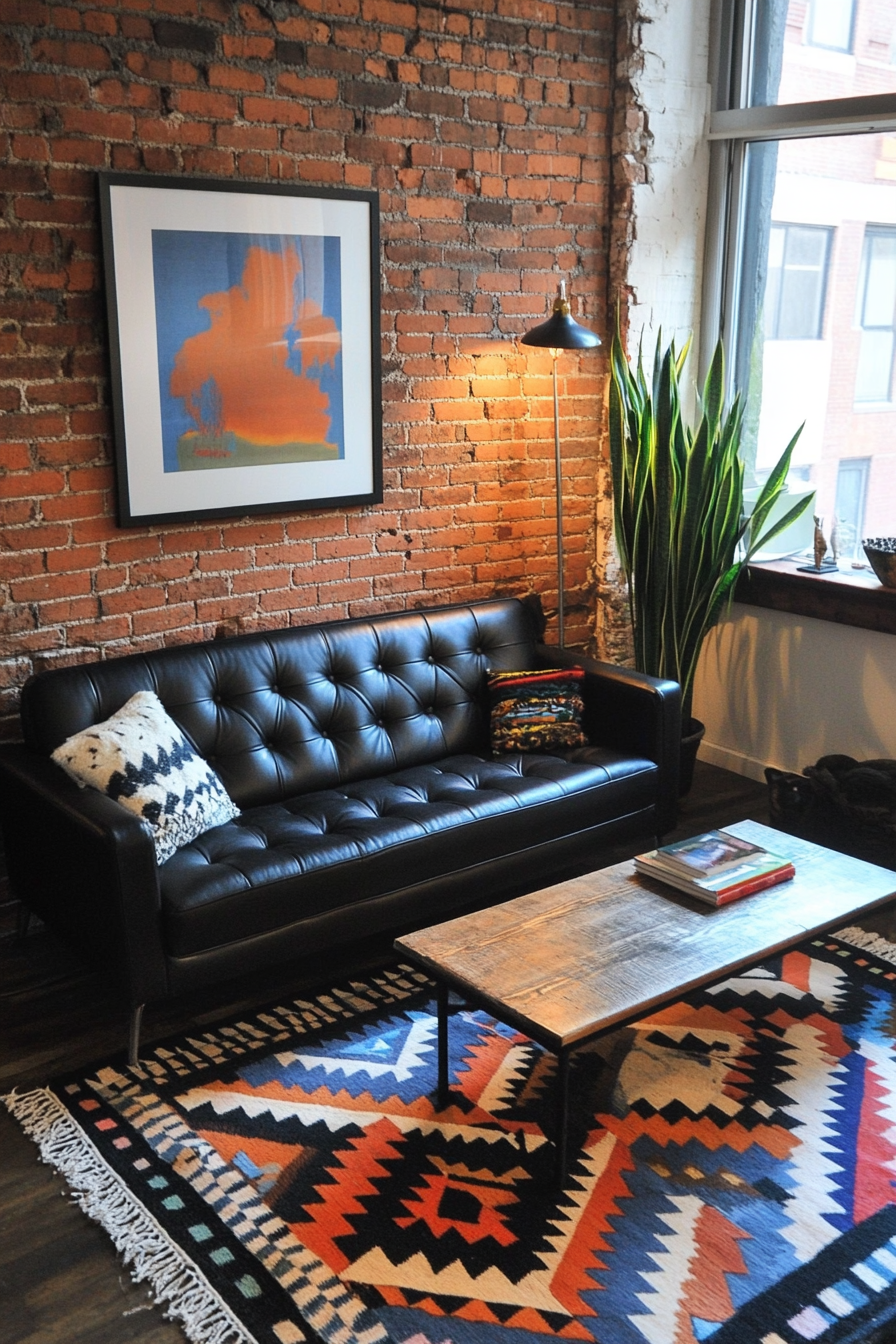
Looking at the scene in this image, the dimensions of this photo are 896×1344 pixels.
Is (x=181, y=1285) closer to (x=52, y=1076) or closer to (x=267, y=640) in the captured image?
(x=52, y=1076)

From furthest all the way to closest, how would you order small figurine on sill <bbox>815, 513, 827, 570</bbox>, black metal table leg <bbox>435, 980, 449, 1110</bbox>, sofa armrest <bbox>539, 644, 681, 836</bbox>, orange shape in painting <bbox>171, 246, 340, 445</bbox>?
small figurine on sill <bbox>815, 513, 827, 570</bbox>
sofa armrest <bbox>539, 644, 681, 836</bbox>
orange shape in painting <bbox>171, 246, 340, 445</bbox>
black metal table leg <bbox>435, 980, 449, 1110</bbox>

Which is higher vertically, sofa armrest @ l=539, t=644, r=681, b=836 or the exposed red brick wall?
the exposed red brick wall

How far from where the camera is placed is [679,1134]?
260cm

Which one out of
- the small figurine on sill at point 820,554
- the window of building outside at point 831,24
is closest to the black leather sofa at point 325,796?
the small figurine on sill at point 820,554

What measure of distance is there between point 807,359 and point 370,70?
5.81 ft

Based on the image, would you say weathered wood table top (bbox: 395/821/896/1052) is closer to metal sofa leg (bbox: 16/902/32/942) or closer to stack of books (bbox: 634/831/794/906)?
stack of books (bbox: 634/831/794/906)

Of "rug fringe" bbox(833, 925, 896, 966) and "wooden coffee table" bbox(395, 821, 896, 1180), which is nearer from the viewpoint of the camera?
"wooden coffee table" bbox(395, 821, 896, 1180)

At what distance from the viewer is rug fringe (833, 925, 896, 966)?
3.33 meters

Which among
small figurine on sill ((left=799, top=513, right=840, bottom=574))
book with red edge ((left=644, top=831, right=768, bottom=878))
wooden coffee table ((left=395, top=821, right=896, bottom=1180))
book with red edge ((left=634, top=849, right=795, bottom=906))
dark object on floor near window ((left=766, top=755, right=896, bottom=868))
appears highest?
small figurine on sill ((left=799, top=513, right=840, bottom=574))

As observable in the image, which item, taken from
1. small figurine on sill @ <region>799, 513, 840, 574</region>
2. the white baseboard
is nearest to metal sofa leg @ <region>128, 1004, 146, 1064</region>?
the white baseboard

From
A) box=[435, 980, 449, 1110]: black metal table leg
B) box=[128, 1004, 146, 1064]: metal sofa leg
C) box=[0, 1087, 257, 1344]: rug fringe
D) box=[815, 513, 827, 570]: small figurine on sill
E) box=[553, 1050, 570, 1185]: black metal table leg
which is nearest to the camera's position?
box=[0, 1087, 257, 1344]: rug fringe

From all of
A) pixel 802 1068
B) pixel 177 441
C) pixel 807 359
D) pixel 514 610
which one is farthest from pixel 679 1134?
pixel 807 359

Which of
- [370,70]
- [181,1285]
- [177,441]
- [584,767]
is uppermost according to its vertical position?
[370,70]

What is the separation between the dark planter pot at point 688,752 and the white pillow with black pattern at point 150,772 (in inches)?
68.2
